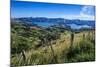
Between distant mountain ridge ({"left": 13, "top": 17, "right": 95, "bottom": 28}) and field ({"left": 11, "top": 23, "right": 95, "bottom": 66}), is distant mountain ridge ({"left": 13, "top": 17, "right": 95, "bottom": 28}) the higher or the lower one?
the higher one

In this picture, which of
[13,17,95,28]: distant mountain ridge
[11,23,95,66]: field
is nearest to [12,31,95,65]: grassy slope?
[11,23,95,66]: field

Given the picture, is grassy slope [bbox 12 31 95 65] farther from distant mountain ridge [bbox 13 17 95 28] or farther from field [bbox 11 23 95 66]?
distant mountain ridge [bbox 13 17 95 28]

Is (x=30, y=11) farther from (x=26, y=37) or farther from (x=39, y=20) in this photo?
(x=26, y=37)

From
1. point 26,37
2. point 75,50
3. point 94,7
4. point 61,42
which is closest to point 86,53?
point 75,50

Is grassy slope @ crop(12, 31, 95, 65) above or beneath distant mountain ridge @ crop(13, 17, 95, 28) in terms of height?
beneath

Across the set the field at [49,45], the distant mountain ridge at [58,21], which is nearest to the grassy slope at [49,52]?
the field at [49,45]

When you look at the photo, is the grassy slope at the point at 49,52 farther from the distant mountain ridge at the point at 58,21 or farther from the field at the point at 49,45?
the distant mountain ridge at the point at 58,21

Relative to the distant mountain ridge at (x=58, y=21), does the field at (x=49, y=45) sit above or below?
below

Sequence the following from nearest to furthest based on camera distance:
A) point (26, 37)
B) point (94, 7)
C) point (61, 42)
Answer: point (26, 37), point (61, 42), point (94, 7)
